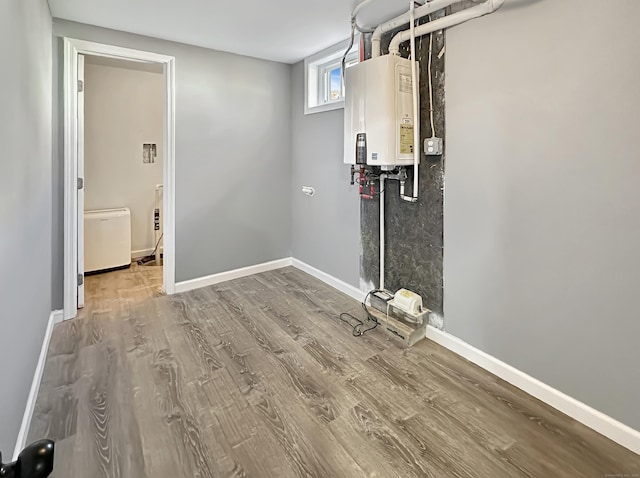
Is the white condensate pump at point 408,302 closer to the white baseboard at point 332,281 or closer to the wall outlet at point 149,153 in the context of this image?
the white baseboard at point 332,281

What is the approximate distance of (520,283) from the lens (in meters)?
2.02

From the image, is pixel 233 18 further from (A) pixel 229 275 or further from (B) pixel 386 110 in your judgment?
(A) pixel 229 275

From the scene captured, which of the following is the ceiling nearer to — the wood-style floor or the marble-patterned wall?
the marble-patterned wall

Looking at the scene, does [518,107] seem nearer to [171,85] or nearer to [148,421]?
[148,421]

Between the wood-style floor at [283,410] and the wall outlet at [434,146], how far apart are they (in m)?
1.32

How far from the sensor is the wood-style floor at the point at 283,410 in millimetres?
1545

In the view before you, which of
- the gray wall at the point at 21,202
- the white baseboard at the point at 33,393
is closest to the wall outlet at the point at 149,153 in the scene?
the gray wall at the point at 21,202

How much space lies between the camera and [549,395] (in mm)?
1916

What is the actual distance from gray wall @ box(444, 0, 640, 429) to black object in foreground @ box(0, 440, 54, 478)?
2.12 meters

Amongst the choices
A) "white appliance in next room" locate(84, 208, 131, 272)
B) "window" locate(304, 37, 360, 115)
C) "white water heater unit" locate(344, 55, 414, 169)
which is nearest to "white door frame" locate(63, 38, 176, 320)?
"white appliance in next room" locate(84, 208, 131, 272)

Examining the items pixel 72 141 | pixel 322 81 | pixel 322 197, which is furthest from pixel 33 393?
pixel 322 81

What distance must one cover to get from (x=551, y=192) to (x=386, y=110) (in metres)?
1.09

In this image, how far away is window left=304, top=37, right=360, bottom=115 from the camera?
11.5ft

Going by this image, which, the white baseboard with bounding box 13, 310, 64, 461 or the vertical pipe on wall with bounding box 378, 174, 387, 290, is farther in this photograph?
the vertical pipe on wall with bounding box 378, 174, 387, 290
